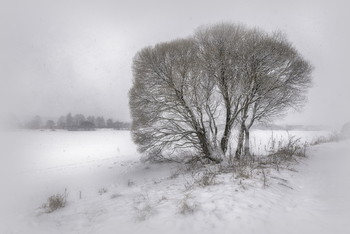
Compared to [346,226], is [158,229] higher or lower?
lower

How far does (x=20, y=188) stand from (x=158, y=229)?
29.0 ft

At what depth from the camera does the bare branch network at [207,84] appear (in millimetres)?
10508

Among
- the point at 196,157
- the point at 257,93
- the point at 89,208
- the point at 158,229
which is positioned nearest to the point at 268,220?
the point at 158,229

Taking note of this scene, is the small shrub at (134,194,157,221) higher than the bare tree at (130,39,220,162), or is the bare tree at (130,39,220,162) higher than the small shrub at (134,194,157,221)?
the bare tree at (130,39,220,162)

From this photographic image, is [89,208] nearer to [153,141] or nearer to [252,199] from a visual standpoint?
[252,199]

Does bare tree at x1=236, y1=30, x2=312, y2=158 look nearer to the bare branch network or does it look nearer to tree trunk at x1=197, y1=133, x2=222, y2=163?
the bare branch network

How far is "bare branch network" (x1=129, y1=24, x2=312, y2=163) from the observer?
1051 centimetres

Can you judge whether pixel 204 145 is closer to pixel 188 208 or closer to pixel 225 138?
pixel 225 138

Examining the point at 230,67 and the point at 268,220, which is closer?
the point at 268,220

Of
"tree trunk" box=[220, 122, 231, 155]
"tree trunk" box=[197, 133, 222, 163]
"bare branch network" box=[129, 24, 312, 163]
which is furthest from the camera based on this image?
"tree trunk" box=[197, 133, 222, 163]

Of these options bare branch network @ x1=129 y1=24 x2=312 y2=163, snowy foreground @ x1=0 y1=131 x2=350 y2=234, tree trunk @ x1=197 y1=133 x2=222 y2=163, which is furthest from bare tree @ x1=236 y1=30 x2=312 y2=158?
snowy foreground @ x1=0 y1=131 x2=350 y2=234

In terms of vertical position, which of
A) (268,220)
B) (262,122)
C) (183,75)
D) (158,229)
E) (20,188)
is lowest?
(20,188)

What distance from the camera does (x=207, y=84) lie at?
11.4 meters

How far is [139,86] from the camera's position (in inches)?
497
